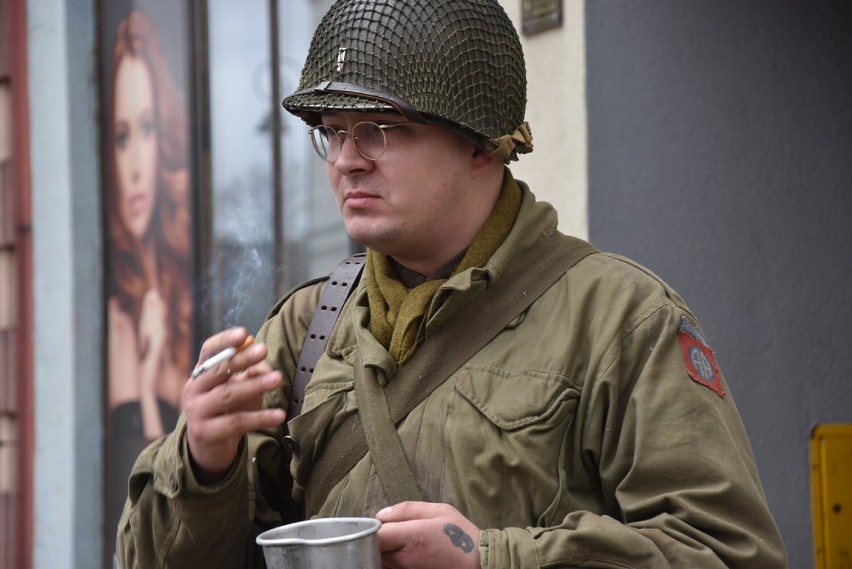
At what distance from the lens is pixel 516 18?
377 cm

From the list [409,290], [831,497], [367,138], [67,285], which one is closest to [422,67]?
[367,138]

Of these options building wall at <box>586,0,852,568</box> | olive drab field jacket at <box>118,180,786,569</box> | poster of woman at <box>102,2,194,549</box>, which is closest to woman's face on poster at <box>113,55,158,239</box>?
poster of woman at <box>102,2,194,549</box>

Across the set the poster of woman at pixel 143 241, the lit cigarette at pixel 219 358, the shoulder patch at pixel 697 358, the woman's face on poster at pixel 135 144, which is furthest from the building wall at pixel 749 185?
the woman's face on poster at pixel 135 144

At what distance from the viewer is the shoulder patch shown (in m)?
2.07

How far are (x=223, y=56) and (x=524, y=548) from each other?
4.03 m

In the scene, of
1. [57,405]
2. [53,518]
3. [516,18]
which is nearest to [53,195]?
[57,405]

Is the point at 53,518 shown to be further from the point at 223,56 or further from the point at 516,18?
the point at 516,18

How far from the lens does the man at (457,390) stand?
1984 mm

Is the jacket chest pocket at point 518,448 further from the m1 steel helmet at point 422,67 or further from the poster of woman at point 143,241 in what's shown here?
the poster of woman at point 143,241

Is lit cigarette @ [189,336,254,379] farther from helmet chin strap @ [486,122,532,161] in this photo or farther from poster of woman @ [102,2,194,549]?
poster of woman @ [102,2,194,549]

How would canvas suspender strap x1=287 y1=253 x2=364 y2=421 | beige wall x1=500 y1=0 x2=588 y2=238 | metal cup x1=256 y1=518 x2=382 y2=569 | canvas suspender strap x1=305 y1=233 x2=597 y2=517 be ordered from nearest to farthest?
metal cup x1=256 y1=518 x2=382 y2=569
canvas suspender strap x1=305 y1=233 x2=597 y2=517
canvas suspender strap x1=287 y1=253 x2=364 y2=421
beige wall x1=500 y1=0 x2=588 y2=238

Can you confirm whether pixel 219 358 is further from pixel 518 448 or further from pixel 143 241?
pixel 143 241

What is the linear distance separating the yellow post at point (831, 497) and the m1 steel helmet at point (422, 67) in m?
1.99

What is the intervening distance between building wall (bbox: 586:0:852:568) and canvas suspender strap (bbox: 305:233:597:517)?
133cm
